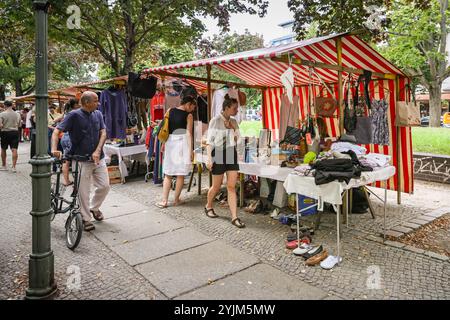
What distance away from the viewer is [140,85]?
716cm

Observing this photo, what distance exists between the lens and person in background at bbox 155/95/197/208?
6121mm

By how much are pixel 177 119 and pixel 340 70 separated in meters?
2.84

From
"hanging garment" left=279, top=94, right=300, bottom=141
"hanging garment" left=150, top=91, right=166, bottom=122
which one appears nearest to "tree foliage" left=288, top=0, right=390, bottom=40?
"hanging garment" left=279, top=94, right=300, bottom=141

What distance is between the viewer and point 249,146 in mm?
6129

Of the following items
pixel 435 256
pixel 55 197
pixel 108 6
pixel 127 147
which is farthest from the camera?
pixel 108 6

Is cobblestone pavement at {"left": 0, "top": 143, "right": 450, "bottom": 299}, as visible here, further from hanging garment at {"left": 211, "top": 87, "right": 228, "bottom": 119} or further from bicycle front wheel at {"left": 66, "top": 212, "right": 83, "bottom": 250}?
hanging garment at {"left": 211, "top": 87, "right": 228, "bottom": 119}

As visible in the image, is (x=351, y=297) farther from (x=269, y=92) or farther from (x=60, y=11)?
(x=60, y=11)

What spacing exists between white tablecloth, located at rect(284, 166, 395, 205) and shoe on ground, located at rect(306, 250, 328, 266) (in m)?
0.64

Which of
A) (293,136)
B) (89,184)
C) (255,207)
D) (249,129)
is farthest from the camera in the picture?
(249,129)

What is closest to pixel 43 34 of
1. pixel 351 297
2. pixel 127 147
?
pixel 351 297

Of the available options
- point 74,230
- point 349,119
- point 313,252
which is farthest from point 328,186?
point 74,230

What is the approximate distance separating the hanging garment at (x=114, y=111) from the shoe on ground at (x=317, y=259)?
6.19 meters

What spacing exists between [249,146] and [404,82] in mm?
3268

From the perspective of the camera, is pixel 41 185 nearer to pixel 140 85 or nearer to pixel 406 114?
pixel 140 85
